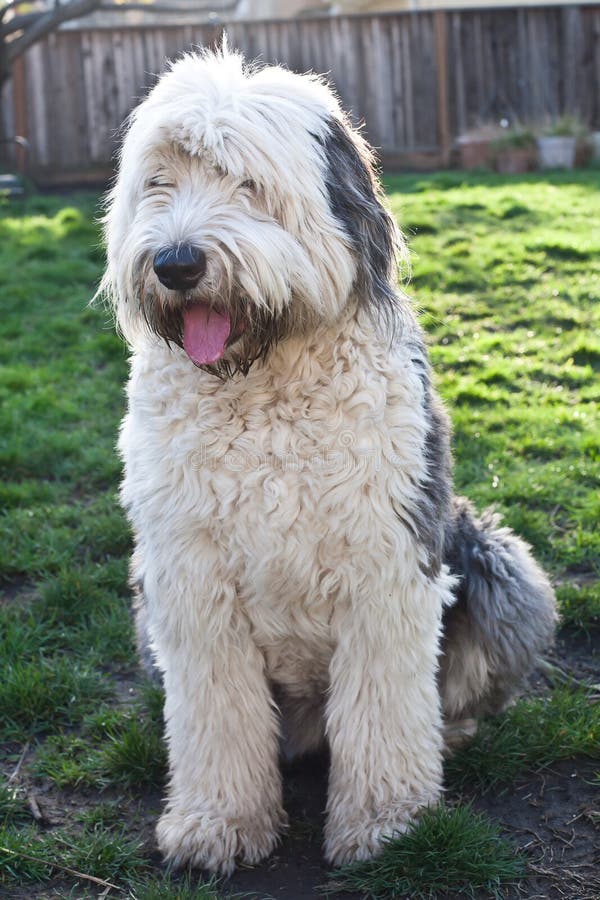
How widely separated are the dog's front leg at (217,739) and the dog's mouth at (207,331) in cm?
62

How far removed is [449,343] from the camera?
21.3ft

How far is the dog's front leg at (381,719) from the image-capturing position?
9.07 feet

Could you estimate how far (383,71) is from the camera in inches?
481

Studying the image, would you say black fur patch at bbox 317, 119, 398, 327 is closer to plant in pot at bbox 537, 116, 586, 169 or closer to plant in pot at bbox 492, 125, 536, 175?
plant in pot at bbox 492, 125, 536, 175

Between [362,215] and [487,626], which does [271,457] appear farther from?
[487,626]

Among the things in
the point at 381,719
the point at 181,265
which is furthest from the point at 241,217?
the point at 381,719

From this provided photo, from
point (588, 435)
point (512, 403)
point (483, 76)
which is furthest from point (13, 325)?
point (483, 76)

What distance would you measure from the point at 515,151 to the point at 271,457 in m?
9.46

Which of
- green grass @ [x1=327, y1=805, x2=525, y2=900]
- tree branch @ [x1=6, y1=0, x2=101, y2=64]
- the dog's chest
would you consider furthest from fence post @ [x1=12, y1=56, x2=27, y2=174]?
green grass @ [x1=327, y1=805, x2=525, y2=900]

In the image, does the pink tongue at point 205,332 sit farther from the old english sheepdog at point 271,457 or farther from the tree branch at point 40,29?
the tree branch at point 40,29

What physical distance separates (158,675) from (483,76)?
1079cm

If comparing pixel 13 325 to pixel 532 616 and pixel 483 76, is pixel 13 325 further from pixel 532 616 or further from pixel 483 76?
pixel 483 76

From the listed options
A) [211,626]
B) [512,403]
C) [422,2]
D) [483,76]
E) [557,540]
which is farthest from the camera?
[422,2]

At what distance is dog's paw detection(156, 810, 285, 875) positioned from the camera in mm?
2805
